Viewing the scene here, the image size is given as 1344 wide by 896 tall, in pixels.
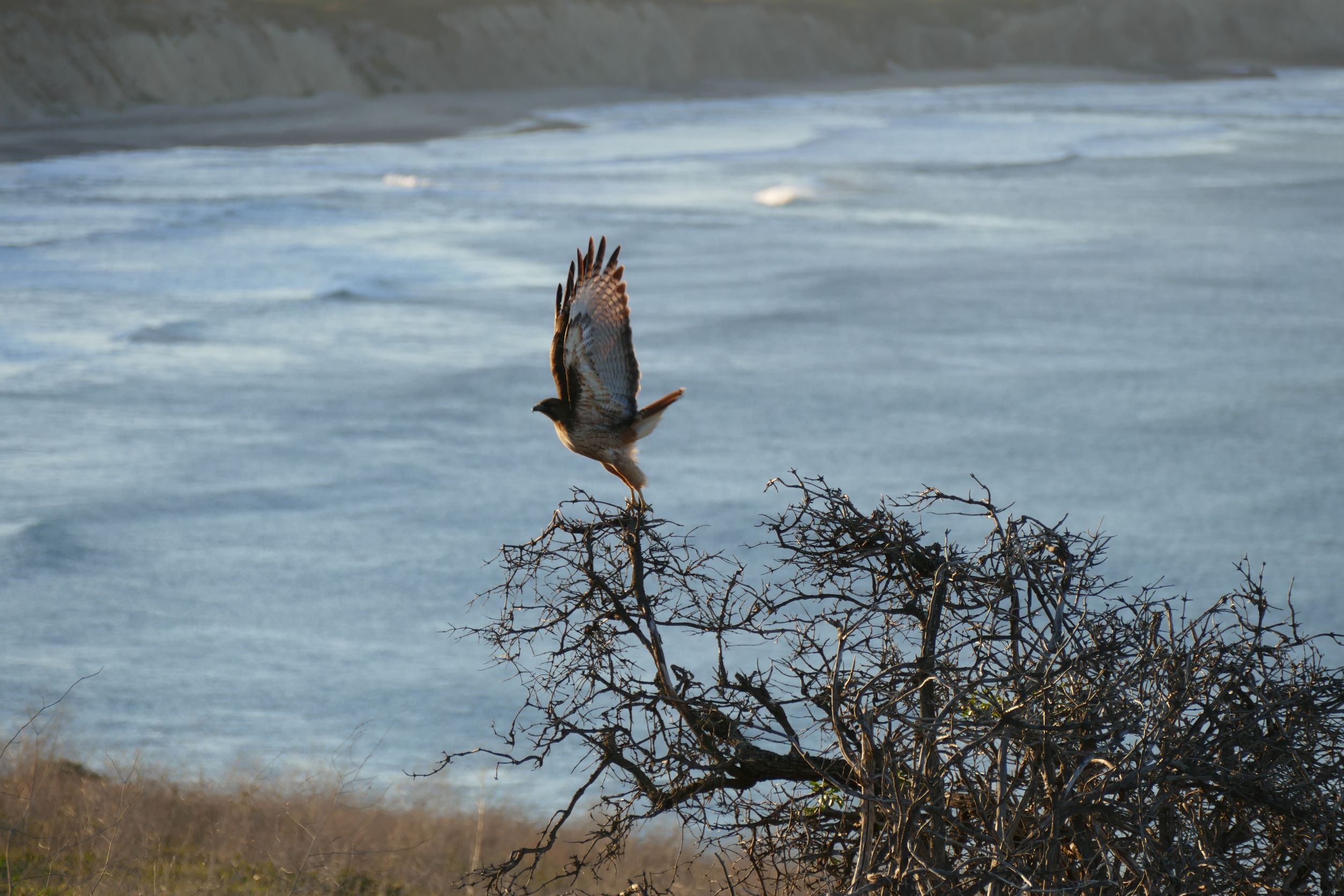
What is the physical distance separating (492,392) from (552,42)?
7074 centimetres

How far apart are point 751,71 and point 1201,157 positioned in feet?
167

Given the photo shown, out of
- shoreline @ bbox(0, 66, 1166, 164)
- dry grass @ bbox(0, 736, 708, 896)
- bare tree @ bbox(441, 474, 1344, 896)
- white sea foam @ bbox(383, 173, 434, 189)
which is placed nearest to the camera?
bare tree @ bbox(441, 474, 1344, 896)

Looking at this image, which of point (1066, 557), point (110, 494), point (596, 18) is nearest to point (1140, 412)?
point (110, 494)

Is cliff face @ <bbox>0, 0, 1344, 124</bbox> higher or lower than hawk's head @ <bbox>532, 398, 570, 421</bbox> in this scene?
higher

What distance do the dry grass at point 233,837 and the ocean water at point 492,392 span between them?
163 centimetres

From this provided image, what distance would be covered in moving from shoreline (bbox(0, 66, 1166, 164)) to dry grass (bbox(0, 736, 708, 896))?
4775 cm

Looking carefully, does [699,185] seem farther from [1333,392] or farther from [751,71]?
[751,71]

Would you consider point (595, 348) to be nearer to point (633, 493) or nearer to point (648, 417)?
point (648, 417)

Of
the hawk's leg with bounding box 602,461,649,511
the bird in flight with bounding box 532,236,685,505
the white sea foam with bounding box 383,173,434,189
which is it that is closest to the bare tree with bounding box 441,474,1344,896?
the hawk's leg with bounding box 602,461,649,511

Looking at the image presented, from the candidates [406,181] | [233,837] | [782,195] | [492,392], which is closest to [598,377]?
[233,837]

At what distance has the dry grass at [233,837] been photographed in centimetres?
785

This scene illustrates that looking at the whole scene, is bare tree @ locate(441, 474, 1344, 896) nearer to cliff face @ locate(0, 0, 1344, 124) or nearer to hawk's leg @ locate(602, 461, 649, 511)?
hawk's leg @ locate(602, 461, 649, 511)

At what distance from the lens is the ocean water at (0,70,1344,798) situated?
14.9 meters

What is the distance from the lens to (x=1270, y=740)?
3.54 meters
